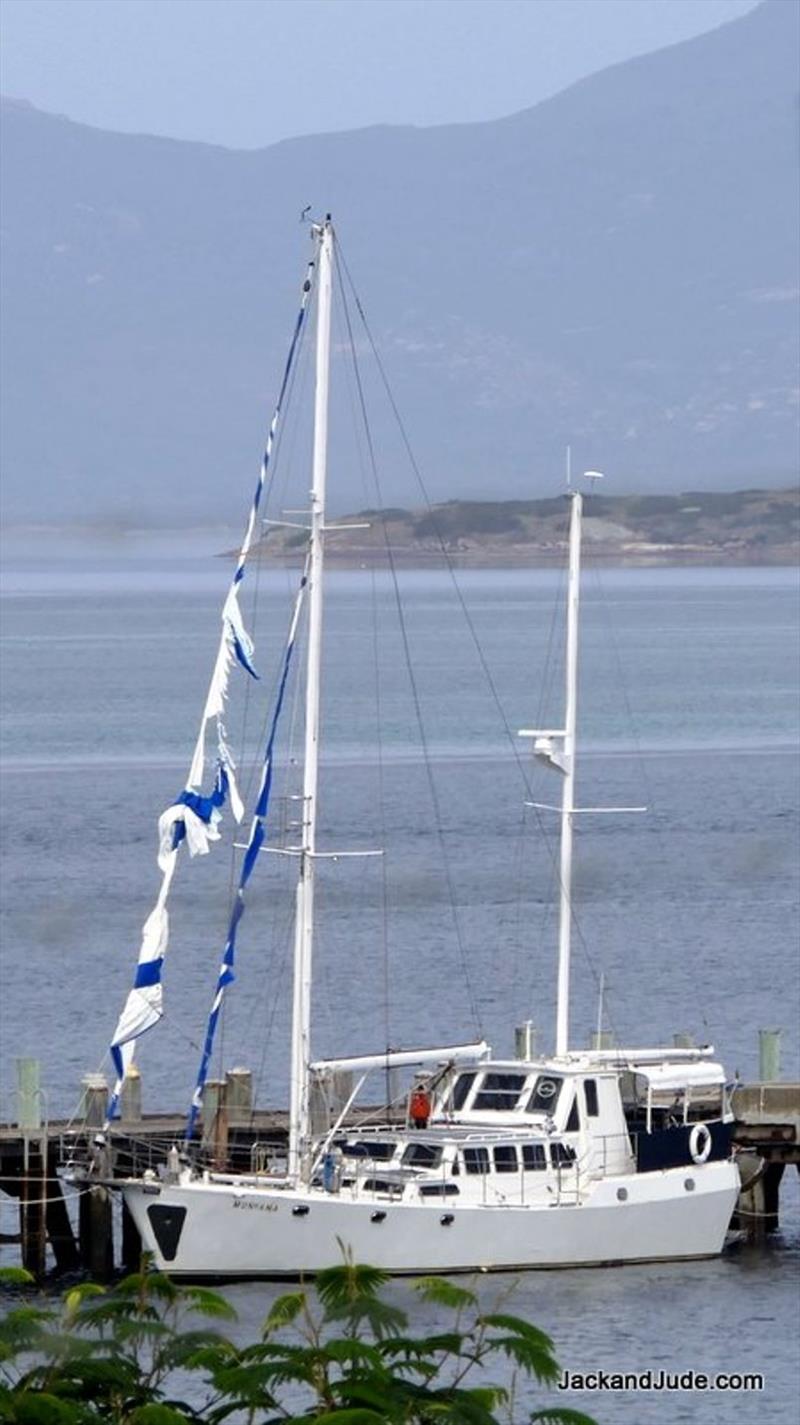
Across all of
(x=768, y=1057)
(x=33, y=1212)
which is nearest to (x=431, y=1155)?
(x=33, y=1212)

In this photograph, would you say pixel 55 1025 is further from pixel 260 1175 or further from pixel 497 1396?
pixel 497 1396

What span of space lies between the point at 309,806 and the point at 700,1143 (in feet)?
19.4

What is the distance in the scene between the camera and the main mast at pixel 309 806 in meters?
38.3

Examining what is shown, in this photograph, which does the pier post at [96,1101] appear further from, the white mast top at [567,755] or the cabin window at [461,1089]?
the white mast top at [567,755]

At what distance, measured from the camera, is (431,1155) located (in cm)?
3816

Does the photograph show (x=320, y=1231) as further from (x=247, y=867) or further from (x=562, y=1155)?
(x=247, y=867)

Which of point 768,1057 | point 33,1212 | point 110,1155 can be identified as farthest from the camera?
point 768,1057

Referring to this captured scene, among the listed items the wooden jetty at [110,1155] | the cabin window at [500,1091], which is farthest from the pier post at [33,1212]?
the cabin window at [500,1091]

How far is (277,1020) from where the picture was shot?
60.3m

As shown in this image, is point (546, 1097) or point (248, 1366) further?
point (546, 1097)

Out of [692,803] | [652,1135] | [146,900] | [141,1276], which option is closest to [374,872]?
[146,900]

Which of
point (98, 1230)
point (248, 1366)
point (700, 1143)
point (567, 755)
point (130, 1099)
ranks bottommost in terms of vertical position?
point (98, 1230)

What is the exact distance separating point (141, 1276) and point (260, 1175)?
58.3 feet

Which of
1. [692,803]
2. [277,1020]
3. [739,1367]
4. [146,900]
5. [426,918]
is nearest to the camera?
[739,1367]
